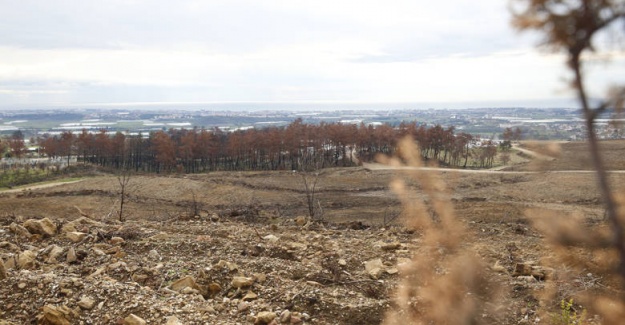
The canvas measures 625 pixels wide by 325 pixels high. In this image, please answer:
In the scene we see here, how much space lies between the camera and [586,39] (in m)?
1.91

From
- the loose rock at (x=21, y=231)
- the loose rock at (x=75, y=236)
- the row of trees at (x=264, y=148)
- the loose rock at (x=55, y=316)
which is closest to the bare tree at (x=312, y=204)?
the loose rock at (x=75, y=236)

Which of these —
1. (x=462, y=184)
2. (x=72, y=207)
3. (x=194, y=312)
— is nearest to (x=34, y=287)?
(x=194, y=312)

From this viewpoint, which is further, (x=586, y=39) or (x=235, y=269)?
(x=235, y=269)

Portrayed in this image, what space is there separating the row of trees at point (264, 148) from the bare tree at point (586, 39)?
53.6m

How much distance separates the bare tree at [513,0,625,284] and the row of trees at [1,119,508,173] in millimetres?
53598

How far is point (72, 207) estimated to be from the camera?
1169 inches

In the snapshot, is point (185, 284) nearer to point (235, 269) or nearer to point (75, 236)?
point (235, 269)

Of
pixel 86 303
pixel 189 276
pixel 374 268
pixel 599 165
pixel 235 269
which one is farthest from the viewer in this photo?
pixel 374 268

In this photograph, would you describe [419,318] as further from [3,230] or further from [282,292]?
[3,230]

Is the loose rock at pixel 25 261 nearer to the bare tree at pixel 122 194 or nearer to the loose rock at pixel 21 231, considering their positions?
the loose rock at pixel 21 231

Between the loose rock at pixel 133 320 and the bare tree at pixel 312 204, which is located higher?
the loose rock at pixel 133 320

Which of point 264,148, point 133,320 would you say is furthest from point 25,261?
point 264,148

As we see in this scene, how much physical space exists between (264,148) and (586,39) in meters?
57.3

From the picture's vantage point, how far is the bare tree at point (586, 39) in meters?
1.85
